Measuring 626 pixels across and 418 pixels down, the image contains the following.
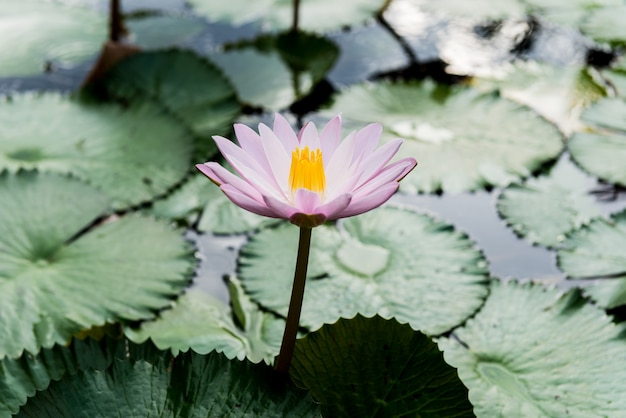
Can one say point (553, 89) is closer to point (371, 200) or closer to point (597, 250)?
point (597, 250)

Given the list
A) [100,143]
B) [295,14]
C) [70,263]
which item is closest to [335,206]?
[70,263]

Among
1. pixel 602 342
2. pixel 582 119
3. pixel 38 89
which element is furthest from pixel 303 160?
pixel 38 89

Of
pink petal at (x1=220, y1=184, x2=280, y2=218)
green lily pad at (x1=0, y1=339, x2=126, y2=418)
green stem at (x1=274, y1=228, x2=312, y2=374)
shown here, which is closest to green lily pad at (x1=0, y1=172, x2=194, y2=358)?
green lily pad at (x1=0, y1=339, x2=126, y2=418)

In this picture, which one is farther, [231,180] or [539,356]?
[539,356]

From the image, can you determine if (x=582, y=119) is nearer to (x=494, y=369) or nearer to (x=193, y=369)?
(x=494, y=369)

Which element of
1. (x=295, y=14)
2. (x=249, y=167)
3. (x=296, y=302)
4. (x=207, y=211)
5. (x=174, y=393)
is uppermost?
(x=249, y=167)

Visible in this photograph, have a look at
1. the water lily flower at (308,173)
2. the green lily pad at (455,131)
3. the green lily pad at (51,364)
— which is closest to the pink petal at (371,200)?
the water lily flower at (308,173)
